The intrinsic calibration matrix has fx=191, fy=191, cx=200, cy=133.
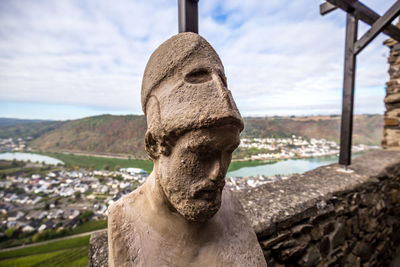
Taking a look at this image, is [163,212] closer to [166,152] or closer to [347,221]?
[166,152]

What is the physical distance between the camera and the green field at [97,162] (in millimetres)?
2591

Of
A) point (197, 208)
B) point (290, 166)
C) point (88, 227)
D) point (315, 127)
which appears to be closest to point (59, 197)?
point (88, 227)

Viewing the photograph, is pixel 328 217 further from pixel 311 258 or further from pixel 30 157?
pixel 30 157

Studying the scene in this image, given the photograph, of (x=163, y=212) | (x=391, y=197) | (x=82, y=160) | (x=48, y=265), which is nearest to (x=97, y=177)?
(x=82, y=160)

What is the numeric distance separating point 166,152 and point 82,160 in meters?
3.08

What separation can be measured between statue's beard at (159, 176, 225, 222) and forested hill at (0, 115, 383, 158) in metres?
1.09

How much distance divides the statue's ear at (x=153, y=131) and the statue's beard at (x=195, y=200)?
0.60 feet

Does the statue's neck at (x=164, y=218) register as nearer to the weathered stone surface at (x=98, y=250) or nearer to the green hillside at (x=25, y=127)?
the weathered stone surface at (x=98, y=250)

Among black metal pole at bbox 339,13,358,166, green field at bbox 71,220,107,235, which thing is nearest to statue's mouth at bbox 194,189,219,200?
green field at bbox 71,220,107,235

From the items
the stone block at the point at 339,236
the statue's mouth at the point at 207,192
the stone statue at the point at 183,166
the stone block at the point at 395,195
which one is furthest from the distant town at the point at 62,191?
the stone block at the point at 395,195

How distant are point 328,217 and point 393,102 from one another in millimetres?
4558

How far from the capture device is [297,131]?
394 cm

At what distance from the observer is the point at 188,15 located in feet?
4.90

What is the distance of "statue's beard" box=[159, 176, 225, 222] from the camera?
0.84 meters
